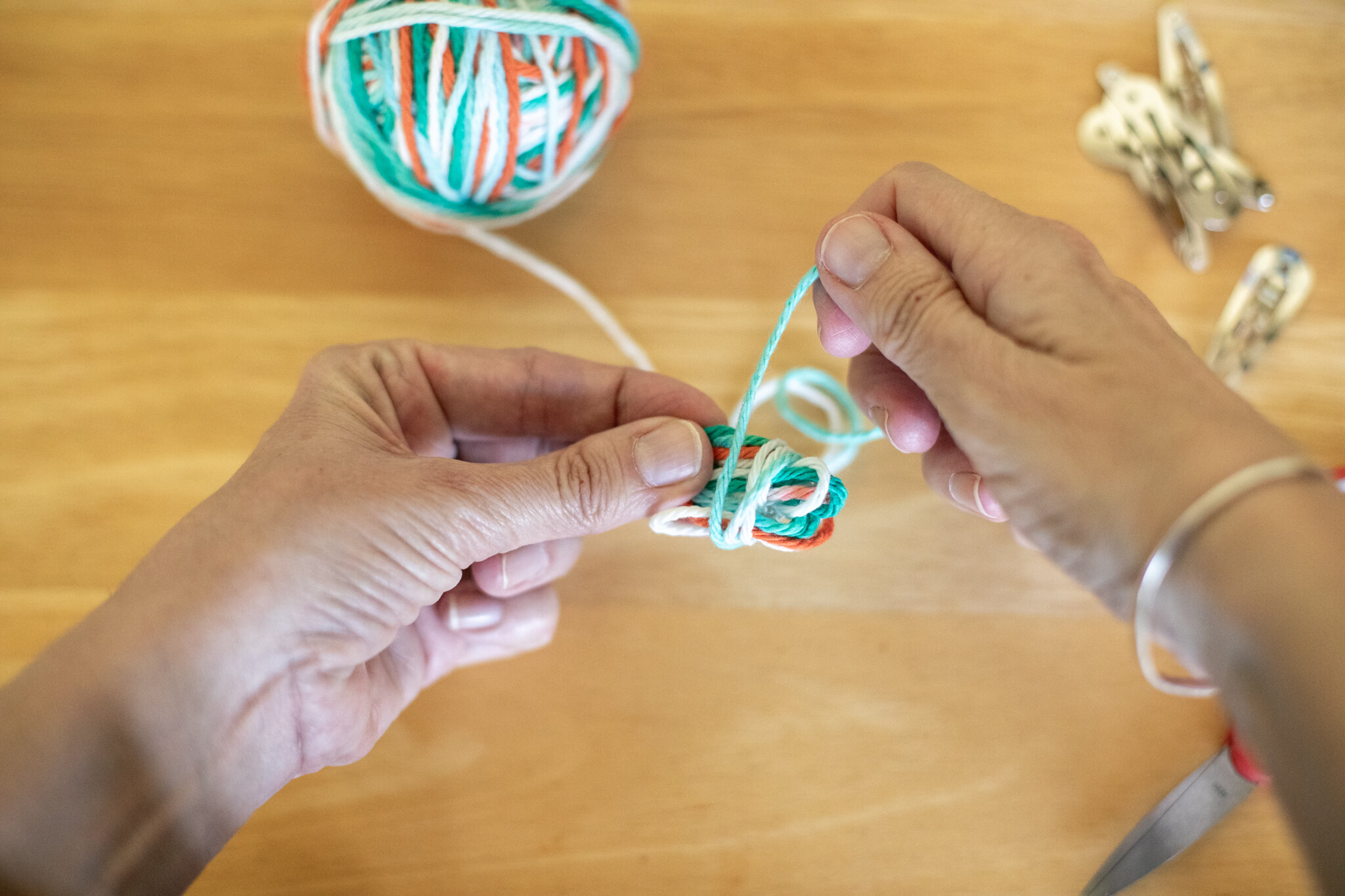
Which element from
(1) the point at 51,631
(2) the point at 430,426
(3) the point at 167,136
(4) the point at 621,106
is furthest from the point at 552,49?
(1) the point at 51,631

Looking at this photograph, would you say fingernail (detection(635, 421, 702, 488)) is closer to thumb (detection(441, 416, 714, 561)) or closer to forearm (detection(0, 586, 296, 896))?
thumb (detection(441, 416, 714, 561))

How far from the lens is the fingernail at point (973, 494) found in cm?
65

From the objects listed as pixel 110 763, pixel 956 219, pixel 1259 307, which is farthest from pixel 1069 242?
pixel 110 763

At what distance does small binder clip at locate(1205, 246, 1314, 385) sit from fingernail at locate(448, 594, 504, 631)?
2.50 ft

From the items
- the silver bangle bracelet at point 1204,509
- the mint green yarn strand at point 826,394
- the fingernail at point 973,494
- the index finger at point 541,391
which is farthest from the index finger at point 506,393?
the silver bangle bracelet at point 1204,509

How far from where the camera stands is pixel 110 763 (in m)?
0.50

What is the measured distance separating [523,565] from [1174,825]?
1.95 ft

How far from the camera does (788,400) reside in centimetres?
82

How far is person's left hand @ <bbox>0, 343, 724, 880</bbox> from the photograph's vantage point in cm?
51

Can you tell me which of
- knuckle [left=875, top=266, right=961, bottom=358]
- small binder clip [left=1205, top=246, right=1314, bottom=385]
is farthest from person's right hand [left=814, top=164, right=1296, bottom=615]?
small binder clip [left=1205, top=246, right=1314, bottom=385]

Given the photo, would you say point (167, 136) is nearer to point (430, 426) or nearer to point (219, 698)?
point (430, 426)

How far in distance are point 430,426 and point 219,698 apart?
10.1 inches

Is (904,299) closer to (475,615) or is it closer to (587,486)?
(587,486)

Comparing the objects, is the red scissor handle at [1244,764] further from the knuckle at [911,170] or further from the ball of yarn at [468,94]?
the ball of yarn at [468,94]
